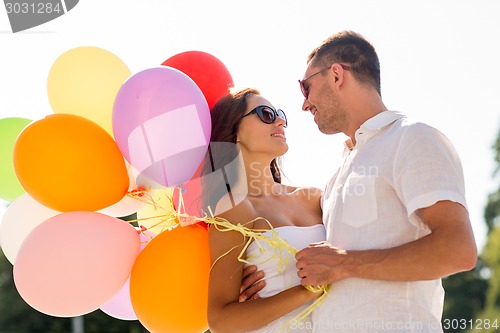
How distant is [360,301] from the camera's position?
3.37m

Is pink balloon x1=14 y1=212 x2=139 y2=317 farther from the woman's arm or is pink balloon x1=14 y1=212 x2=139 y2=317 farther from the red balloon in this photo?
the red balloon

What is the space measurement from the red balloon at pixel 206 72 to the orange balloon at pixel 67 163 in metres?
0.66

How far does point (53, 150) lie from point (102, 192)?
1.05 ft

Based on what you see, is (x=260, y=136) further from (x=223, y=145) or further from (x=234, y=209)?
(x=234, y=209)

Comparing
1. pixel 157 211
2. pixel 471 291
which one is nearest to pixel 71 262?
pixel 157 211

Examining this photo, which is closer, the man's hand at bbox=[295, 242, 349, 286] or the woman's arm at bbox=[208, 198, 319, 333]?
the man's hand at bbox=[295, 242, 349, 286]

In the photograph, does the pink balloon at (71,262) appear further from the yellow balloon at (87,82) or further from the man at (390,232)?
the man at (390,232)

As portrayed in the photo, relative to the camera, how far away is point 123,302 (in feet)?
14.5

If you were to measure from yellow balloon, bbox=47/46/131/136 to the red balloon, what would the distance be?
322 millimetres

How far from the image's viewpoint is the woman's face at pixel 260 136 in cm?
413

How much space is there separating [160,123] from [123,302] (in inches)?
47.1

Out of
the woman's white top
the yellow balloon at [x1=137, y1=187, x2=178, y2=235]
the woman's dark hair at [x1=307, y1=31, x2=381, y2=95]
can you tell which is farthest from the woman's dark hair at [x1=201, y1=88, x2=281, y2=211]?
the woman's dark hair at [x1=307, y1=31, x2=381, y2=95]

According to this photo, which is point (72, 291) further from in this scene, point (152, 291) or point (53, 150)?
point (53, 150)

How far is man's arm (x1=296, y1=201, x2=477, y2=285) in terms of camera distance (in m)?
3.08
